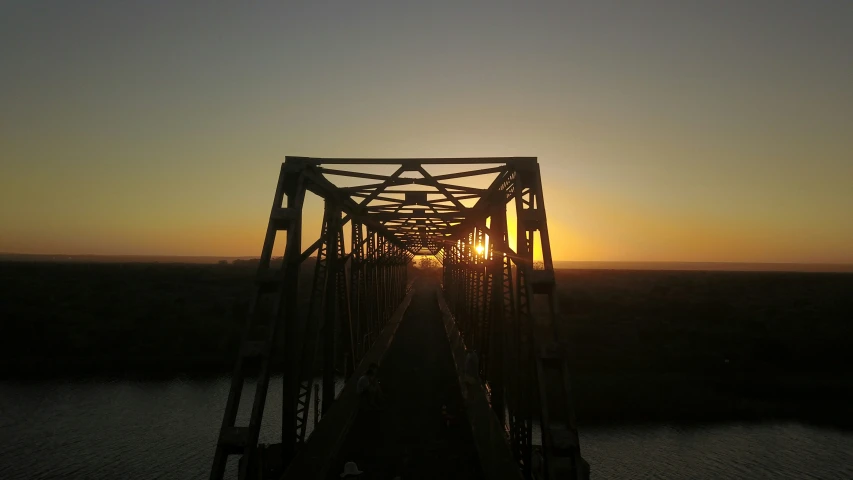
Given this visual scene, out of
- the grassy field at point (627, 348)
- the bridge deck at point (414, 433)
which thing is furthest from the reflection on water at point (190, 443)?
the bridge deck at point (414, 433)

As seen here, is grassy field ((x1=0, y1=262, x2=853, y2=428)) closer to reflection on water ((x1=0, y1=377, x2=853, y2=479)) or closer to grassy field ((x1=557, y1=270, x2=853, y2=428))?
grassy field ((x1=557, y1=270, x2=853, y2=428))

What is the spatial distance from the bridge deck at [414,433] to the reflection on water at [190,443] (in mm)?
9449

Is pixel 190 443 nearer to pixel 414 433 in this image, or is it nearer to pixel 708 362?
pixel 414 433

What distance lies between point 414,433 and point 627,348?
1422 inches

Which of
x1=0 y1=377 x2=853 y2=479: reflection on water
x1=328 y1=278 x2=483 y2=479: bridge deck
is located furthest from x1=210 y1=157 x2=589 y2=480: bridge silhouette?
x1=0 y1=377 x2=853 y2=479: reflection on water

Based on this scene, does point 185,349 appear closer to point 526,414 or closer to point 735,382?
point 526,414

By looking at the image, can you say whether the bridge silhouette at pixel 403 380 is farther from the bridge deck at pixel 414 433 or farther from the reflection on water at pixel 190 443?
the reflection on water at pixel 190 443

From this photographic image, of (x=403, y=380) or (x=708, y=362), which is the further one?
(x=708, y=362)

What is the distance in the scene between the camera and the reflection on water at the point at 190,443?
22.1m

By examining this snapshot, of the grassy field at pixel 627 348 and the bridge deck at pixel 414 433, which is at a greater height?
the bridge deck at pixel 414 433

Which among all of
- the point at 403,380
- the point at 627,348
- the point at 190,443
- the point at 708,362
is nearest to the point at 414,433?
the point at 403,380

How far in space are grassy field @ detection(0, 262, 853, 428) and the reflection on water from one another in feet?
9.88

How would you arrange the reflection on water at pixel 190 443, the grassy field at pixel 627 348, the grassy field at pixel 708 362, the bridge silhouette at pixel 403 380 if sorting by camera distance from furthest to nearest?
the grassy field at pixel 627 348 → the grassy field at pixel 708 362 → the reflection on water at pixel 190 443 → the bridge silhouette at pixel 403 380

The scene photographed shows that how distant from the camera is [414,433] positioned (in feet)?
40.8
